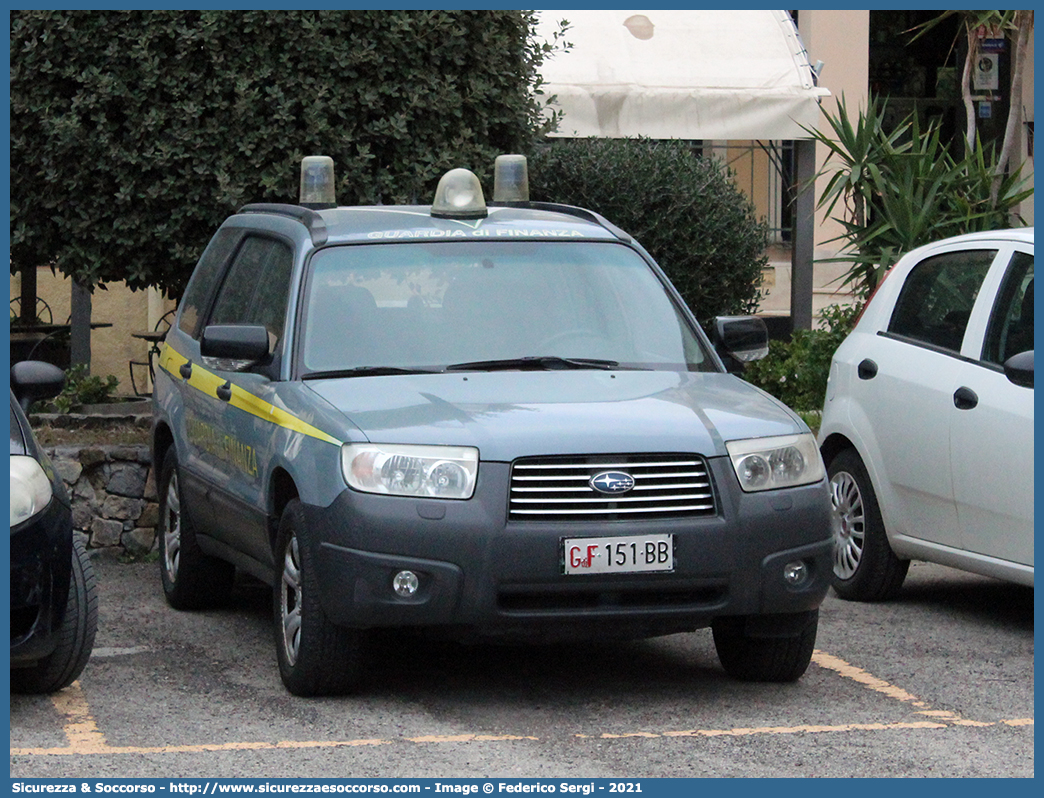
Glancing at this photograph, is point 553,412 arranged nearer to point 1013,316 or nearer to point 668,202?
point 1013,316

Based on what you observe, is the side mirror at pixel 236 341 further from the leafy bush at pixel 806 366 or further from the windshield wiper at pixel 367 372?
the leafy bush at pixel 806 366

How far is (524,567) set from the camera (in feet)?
18.7

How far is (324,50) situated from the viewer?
9641 millimetres

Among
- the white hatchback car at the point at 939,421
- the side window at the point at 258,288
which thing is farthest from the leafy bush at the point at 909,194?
the side window at the point at 258,288

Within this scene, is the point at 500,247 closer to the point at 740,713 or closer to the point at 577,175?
the point at 740,713

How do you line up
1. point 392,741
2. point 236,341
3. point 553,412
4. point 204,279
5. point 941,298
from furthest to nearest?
1. point 204,279
2. point 941,298
3. point 236,341
4. point 553,412
5. point 392,741

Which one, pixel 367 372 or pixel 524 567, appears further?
pixel 367 372

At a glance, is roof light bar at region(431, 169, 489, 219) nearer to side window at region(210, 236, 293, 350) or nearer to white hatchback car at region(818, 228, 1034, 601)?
side window at region(210, 236, 293, 350)

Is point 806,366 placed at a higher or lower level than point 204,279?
lower

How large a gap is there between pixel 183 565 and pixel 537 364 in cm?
223

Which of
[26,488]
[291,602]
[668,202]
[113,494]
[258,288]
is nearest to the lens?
[26,488]

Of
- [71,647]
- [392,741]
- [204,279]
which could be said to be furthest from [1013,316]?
[71,647]

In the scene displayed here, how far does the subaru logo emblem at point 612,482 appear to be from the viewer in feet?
19.0
